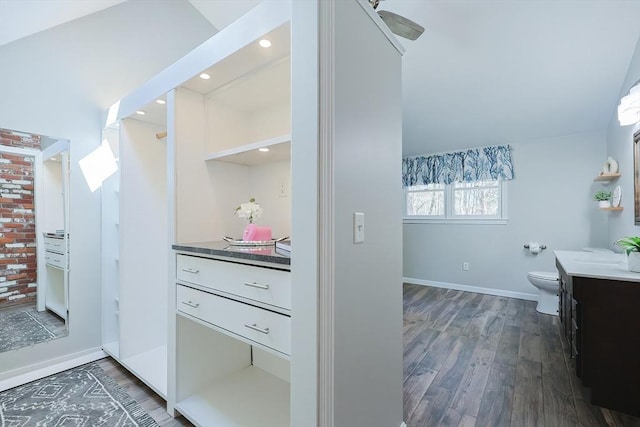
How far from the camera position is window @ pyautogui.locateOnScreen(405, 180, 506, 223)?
4.14 meters

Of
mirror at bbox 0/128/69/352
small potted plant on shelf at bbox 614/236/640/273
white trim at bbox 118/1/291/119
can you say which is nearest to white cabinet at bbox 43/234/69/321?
mirror at bbox 0/128/69/352

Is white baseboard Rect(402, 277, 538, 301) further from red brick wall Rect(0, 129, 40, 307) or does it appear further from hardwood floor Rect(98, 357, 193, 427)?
red brick wall Rect(0, 129, 40, 307)

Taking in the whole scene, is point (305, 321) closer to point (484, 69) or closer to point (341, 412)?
point (341, 412)

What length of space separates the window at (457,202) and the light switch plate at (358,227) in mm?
3801

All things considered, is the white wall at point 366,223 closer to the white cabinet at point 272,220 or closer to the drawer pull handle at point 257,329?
the white cabinet at point 272,220

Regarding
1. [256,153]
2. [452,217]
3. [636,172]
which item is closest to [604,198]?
[636,172]

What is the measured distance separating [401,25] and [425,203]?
3568mm

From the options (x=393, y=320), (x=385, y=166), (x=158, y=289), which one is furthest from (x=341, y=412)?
(x=158, y=289)

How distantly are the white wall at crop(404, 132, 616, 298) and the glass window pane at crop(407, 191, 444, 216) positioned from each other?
28cm

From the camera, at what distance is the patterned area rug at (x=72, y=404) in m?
1.64

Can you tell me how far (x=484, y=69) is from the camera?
2580 millimetres

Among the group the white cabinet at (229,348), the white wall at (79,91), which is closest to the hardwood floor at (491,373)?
the white cabinet at (229,348)

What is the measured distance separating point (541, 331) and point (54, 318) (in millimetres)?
4388

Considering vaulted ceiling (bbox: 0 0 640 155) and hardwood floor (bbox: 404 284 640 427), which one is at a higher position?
vaulted ceiling (bbox: 0 0 640 155)
